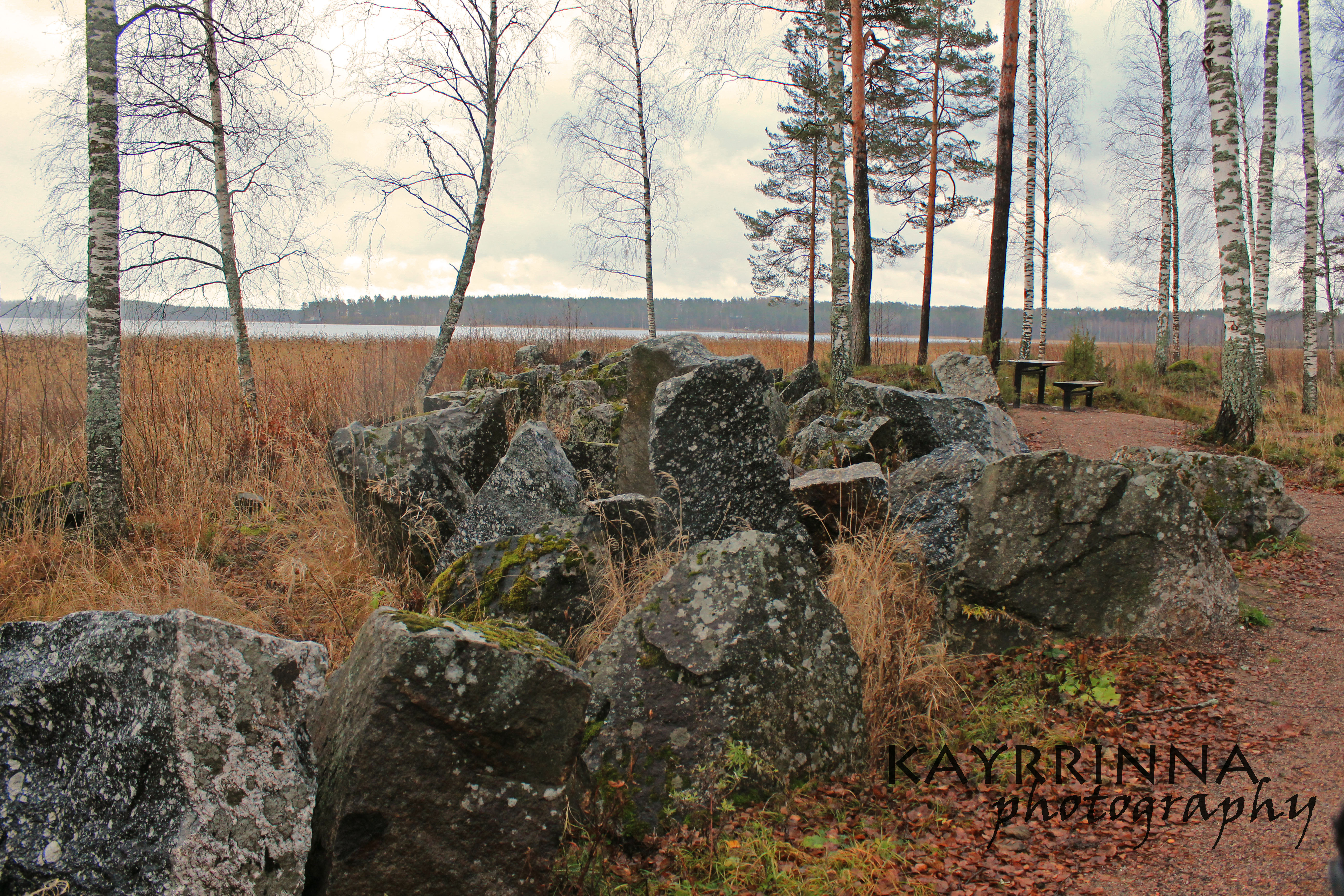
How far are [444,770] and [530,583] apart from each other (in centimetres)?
144

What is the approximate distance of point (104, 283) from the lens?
4621mm

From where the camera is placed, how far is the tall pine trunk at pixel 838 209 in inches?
412

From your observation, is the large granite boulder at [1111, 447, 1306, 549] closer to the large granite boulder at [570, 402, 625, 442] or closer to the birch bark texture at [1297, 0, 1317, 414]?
the large granite boulder at [570, 402, 625, 442]

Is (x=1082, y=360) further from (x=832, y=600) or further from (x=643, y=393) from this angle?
(x=832, y=600)

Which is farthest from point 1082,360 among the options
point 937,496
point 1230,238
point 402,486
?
point 402,486

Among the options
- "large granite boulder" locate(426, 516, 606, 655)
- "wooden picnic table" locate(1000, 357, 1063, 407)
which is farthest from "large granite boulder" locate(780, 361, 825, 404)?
"large granite boulder" locate(426, 516, 606, 655)

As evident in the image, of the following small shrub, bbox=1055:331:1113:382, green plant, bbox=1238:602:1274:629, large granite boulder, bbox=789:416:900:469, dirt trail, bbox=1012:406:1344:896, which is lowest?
dirt trail, bbox=1012:406:1344:896

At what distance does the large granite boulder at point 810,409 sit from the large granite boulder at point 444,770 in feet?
23.7

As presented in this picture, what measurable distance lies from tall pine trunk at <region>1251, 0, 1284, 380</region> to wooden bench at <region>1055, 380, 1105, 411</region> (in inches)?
80.3

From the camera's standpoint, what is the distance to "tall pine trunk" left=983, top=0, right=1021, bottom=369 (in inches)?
480

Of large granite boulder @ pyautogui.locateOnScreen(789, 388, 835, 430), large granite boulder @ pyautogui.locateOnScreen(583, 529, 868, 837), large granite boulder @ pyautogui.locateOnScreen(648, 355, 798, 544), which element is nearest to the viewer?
large granite boulder @ pyautogui.locateOnScreen(583, 529, 868, 837)

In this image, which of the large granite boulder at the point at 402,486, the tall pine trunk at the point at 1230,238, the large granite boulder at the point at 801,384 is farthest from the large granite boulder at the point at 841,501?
the tall pine trunk at the point at 1230,238

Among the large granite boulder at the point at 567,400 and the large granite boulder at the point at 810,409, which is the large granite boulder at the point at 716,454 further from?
the large granite boulder at the point at 810,409

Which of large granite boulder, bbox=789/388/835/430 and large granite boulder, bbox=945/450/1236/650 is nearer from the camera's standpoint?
large granite boulder, bbox=945/450/1236/650
